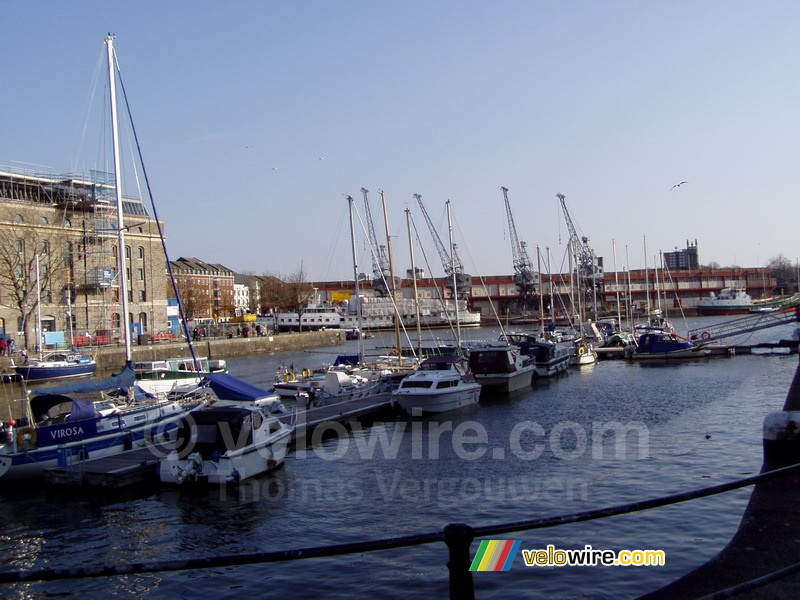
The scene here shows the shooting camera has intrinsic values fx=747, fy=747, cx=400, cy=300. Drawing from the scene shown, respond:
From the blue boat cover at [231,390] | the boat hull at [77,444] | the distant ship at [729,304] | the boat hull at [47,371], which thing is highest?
the distant ship at [729,304]

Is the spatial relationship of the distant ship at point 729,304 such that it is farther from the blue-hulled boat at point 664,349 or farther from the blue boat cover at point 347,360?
the blue boat cover at point 347,360

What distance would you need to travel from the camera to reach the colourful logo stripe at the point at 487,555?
12109 millimetres

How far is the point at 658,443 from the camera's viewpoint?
2259 cm

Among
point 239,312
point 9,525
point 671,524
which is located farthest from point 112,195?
point 239,312

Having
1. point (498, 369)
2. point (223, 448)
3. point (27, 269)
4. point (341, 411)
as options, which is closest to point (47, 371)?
point (27, 269)

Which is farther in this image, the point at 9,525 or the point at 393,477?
the point at 393,477

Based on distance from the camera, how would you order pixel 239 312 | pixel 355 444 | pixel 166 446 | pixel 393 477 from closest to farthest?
pixel 393 477 → pixel 166 446 → pixel 355 444 → pixel 239 312

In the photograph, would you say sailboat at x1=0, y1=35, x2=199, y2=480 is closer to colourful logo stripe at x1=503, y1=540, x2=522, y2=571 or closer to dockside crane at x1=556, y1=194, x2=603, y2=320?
colourful logo stripe at x1=503, y1=540, x2=522, y2=571

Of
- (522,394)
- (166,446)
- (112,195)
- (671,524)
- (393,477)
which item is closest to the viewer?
(671,524)

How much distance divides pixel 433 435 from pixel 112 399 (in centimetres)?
1108

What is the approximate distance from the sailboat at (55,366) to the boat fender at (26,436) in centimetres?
2727

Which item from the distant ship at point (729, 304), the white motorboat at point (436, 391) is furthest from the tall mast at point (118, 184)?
the distant ship at point (729, 304)

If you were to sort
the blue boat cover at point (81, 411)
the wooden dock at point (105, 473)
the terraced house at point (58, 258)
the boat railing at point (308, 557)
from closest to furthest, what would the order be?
the boat railing at point (308, 557) < the wooden dock at point (105, 473) < the blue boat cover at point (81, 411) < the terraced house at point (58, 258)

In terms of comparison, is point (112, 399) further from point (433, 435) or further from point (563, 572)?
point (563, 572)
